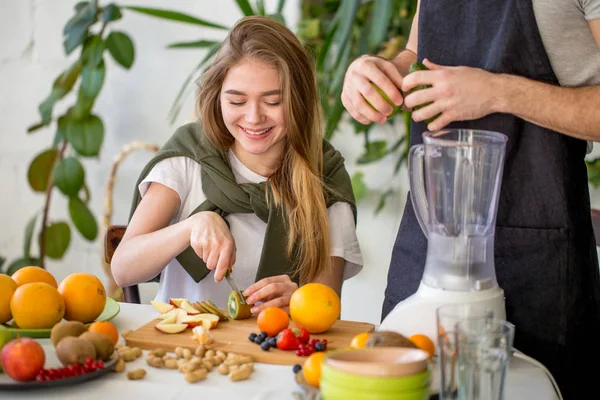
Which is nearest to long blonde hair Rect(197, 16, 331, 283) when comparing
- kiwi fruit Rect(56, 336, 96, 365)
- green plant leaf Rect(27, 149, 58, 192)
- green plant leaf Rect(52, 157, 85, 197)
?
kiwi fruit Rect(56, 336, 96, 365)

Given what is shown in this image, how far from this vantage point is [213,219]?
5.33 ft

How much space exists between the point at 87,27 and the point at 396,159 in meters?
1.28

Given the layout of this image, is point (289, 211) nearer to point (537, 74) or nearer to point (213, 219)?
point (213, 219)

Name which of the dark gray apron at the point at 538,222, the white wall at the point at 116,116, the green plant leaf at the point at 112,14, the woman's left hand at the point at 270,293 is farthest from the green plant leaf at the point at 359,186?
the dark gray apron at the point at 538,222

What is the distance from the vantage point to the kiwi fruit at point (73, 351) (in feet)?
3.72

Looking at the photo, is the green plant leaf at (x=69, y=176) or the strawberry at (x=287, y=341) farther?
the green plant leaf at (x=69, y=176)

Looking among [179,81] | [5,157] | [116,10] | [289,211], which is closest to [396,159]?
[179,81]

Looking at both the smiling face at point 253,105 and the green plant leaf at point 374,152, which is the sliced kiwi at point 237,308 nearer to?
the smiling face at point 253,105

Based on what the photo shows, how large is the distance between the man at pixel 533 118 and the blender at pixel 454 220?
77 mm

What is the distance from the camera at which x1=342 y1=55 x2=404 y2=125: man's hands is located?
4.54 feet

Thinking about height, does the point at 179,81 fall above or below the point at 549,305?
above

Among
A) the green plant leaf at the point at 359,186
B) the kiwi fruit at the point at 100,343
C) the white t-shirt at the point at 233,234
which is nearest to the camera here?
the kiwi fruit at the point at 100,343

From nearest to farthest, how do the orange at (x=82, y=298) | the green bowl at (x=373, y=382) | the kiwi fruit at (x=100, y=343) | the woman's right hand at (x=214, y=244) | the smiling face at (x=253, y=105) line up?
the green bowl at (x=373, y=382) → the kiwi fruit at (x=100, y=343) → the orange at (x=82, y=298) → the woman's right hand at (x=214, y=244) → the smiling face at (x=253, y=105)

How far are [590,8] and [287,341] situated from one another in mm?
721
